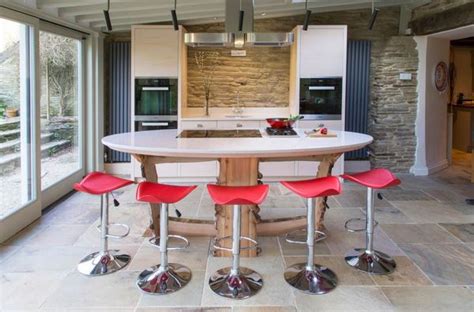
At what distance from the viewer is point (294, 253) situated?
379cm

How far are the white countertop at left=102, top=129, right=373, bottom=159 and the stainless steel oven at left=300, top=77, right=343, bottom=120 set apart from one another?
258 cm

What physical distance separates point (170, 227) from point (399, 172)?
14.8ft

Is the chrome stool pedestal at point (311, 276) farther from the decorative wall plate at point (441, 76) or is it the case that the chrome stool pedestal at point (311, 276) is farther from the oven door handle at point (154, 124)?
the decorative wall plate at point (441, 76)

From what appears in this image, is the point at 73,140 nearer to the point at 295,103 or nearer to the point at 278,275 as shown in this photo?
the point at 295,103

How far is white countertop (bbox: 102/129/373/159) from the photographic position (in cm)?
306

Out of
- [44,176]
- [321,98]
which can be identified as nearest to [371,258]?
[321,98]

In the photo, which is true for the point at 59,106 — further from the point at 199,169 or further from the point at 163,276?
the point at 163,276

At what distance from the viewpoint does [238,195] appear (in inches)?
115

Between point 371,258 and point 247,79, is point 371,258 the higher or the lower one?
the lower one

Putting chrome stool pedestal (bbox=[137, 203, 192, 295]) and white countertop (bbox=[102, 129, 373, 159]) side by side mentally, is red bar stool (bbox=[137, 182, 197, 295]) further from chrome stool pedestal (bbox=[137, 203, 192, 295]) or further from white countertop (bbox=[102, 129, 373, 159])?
white countertop (bbox=[102, 129, 373, 159])

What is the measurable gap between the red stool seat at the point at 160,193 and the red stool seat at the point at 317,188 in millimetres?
752

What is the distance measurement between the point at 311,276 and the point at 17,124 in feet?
10.4

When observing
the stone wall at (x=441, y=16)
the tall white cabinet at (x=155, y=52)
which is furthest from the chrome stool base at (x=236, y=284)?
the stone wall at (x=441, y=16)

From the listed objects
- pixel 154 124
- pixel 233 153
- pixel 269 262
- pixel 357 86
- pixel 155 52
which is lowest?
pixel 269 262
